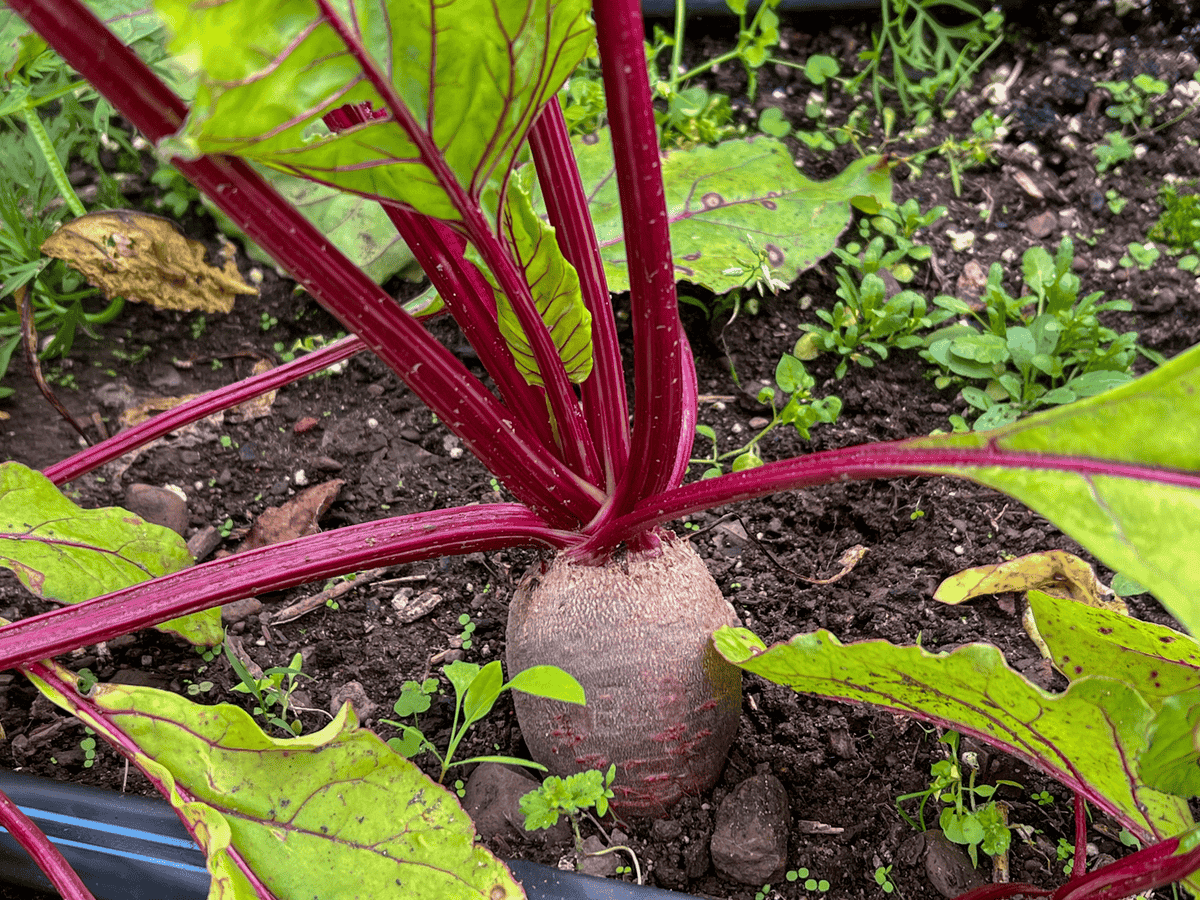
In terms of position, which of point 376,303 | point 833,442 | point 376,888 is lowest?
point 833,442

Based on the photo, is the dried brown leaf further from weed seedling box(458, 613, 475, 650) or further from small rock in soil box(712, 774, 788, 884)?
small rock in soil box(712, 774, 788, 884)

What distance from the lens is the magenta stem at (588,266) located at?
0.82m

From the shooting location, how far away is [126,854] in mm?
937

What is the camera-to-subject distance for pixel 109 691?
92cm

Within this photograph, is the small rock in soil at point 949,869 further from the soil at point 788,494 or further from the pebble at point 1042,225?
the pebble at point 1042,225

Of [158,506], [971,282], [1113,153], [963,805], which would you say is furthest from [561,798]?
[1113,153]

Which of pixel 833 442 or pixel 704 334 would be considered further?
pixel 704 334

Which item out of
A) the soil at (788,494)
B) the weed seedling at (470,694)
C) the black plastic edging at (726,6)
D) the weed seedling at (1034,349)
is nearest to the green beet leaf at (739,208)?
the soil at (788,494)

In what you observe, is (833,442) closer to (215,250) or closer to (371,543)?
(371,543)

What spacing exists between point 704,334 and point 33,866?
1185 millimetres

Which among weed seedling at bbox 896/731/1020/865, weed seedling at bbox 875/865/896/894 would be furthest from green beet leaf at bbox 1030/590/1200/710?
weed seedling at bbox 875/865/896/894

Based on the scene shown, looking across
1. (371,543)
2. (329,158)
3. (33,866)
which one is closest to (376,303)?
(329,158)

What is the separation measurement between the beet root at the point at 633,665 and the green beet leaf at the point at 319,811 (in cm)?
21

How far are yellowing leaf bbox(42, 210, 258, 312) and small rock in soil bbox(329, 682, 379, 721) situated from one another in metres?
0.85
